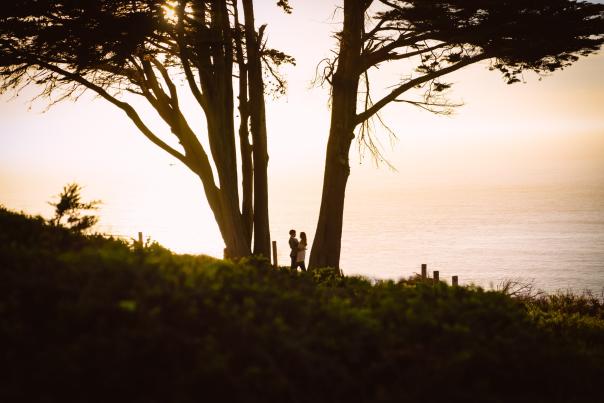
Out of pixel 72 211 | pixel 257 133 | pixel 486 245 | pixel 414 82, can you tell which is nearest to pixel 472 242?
pixel 486 245

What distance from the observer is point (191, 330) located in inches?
136

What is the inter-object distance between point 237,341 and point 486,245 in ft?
231

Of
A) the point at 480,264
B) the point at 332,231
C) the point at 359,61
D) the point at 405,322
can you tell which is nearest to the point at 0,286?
the point at 405,322

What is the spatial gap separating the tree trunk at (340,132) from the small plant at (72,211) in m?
5.97

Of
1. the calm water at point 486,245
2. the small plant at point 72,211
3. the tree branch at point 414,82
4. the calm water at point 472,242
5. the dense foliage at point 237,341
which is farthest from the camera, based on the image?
the calm water at point 472,242

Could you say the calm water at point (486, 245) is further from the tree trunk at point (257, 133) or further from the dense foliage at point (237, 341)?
the dense foliage at point (237, 341)

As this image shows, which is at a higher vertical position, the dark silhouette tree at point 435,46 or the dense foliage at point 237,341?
the dark silhouette tree at point 435,46

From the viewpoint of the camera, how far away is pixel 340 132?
11.8 m

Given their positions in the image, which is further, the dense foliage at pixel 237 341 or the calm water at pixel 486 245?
the calm water at pixel 486 245

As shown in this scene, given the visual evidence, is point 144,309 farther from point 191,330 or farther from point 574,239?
point 574,239

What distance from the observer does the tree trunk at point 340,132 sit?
38.5 ft

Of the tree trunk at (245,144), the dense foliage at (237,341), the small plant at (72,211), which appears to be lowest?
the dense foliage at (237,341)

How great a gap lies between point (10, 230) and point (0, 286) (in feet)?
5.76

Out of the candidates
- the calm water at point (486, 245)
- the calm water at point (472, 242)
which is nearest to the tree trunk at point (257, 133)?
the calm water at point (472, 242)
